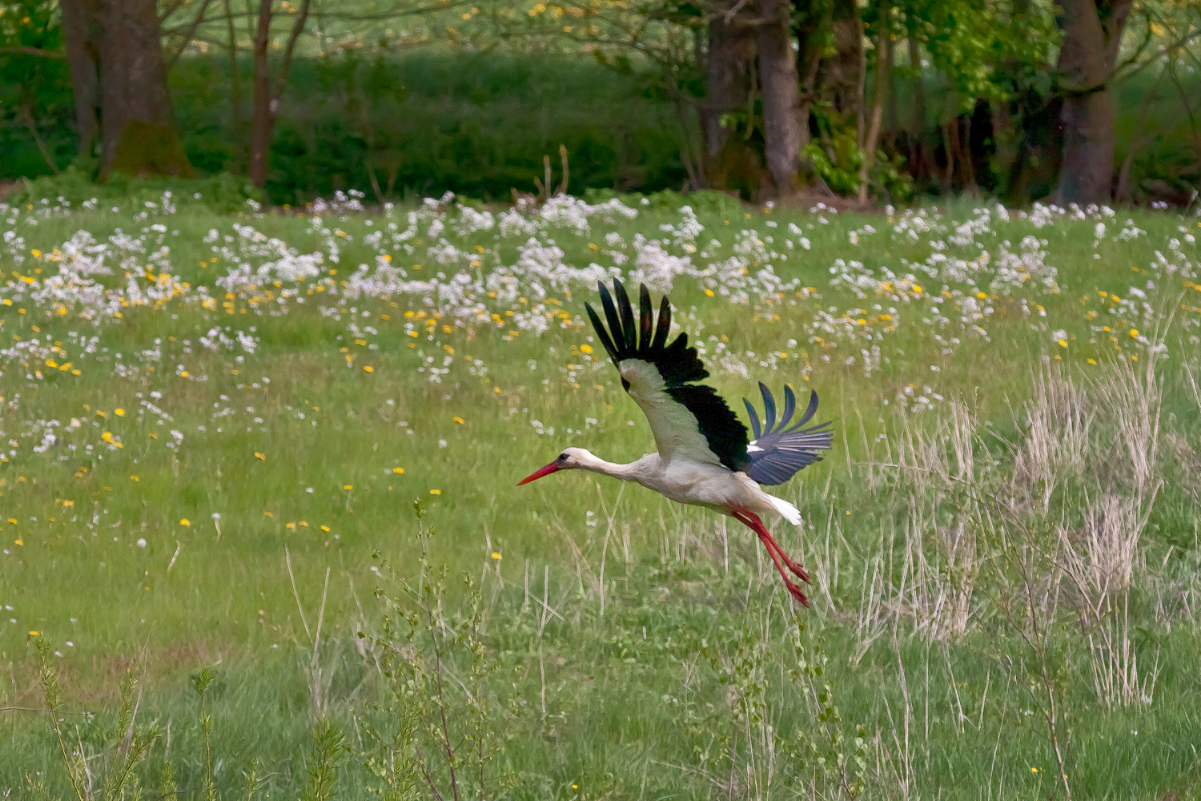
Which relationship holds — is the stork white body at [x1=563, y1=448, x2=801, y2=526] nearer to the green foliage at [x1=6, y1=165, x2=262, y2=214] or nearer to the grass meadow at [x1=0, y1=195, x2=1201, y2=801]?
the grass meadow at [x1=0, y1=195, x2=1201, y2=801]

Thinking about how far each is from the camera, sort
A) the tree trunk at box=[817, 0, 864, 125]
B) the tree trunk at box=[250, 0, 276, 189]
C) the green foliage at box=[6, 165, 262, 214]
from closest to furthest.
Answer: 1. the green foliage at box=[6, 165, 262, 214]
2. the tree trunk at box=[817, 0, 864, 125]
3. the tree trunk at box=[250, 0, 276, 189]

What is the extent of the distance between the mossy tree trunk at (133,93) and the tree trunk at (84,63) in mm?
166

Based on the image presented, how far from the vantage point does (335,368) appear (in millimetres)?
9789

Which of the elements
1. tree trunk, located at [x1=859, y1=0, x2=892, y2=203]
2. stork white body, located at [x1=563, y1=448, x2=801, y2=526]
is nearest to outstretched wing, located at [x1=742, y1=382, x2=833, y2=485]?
stork white body, located at [x1=563, y1=448, x2=801, y2=526]

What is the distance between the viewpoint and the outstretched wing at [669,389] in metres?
3.60

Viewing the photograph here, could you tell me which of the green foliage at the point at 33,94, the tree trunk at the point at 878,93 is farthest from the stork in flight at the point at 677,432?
the green foliage at the point at 33,94

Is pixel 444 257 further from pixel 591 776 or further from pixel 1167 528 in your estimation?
pixel 591 776

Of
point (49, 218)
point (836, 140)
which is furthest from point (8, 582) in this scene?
point (836, 140)

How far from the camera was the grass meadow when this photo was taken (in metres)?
4.44

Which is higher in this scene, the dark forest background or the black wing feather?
the black wing feather

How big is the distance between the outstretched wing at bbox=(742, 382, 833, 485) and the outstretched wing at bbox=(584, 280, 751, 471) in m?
0.44

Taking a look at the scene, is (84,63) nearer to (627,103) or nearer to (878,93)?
(627,103)

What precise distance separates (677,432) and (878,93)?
48.9ft

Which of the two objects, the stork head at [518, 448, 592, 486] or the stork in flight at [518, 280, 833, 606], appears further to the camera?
the stork head at [518, 448, 592, 486]
